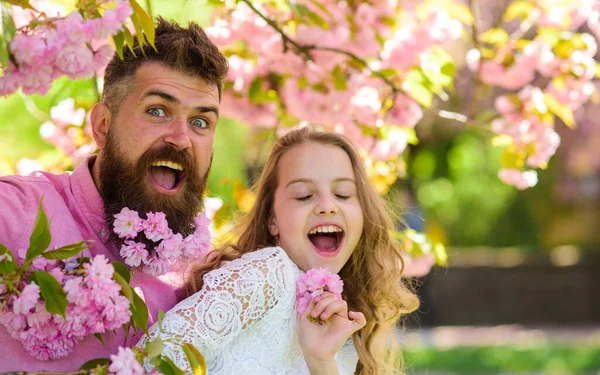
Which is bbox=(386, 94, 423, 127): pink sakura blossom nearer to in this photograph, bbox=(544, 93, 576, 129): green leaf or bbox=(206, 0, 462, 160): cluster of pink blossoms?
bbox=(206, 0, 462, 160): cluster of pink blossoms

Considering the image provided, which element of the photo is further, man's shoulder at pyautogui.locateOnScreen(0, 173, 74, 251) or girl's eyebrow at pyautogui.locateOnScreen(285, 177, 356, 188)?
girl's eyebrow at pyautogui.locateOnScreen(285, 177, 356, 188)

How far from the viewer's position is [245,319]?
250cm

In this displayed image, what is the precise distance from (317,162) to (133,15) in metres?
1.08

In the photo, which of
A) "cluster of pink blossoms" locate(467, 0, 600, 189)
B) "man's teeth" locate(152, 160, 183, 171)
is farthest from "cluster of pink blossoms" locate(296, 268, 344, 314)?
"cluster of pink blossoms" locate(467, 0, 600, 189)

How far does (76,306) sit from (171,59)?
908 millimetres

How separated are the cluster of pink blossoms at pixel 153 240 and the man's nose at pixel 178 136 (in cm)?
21

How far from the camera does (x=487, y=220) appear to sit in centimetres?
1455

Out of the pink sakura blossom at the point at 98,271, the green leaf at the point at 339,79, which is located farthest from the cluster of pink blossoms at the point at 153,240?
the green leaf at the point at 339,79

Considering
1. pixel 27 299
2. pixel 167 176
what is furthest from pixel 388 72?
pixel 27 299

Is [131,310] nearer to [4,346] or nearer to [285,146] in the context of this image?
[4,346]

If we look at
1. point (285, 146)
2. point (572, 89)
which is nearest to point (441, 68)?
point (572, 89)

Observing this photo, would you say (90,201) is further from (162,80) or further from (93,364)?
(93,364)

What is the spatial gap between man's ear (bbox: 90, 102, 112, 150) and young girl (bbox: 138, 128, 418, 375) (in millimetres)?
498

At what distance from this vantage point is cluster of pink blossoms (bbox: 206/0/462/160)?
13.1 ft
